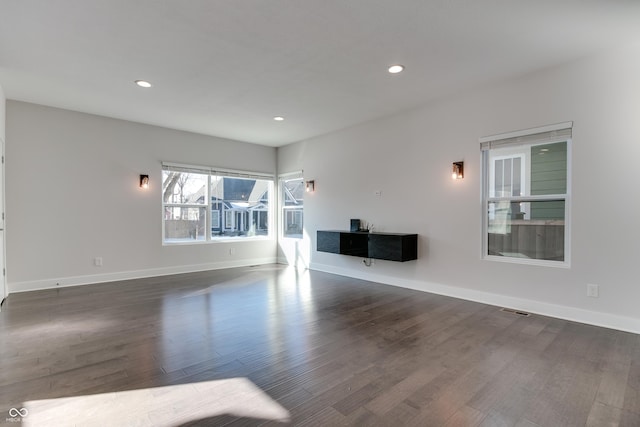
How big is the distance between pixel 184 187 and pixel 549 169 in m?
5.92

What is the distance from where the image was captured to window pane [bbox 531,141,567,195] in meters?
3.68

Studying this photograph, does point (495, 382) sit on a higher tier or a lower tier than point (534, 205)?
lower

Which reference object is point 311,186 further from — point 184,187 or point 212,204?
point 184,187

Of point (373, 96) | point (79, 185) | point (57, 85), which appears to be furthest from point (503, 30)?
point (79, 185)

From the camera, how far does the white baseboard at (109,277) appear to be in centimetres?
482

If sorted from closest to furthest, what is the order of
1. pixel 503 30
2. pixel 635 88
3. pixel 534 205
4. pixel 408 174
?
1. pixel 503 30
2. pixel 635 88
3. pixel 534 205
4. pixel 408 174

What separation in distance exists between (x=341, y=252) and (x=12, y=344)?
4204 mm

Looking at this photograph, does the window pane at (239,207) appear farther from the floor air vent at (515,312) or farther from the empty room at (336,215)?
the floor air vent at (515,312)

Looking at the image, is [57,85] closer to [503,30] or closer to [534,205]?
[503,30]

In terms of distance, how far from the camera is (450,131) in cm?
459

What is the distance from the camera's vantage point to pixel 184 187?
6434 mm

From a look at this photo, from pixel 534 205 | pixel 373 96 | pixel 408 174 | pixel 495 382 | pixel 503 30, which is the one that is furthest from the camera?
pixel 408 174

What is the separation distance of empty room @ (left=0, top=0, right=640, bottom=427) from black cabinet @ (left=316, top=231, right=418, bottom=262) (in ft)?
0.13

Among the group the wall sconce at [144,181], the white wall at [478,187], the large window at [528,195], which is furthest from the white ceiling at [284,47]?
the wall sconce at [144,181]
